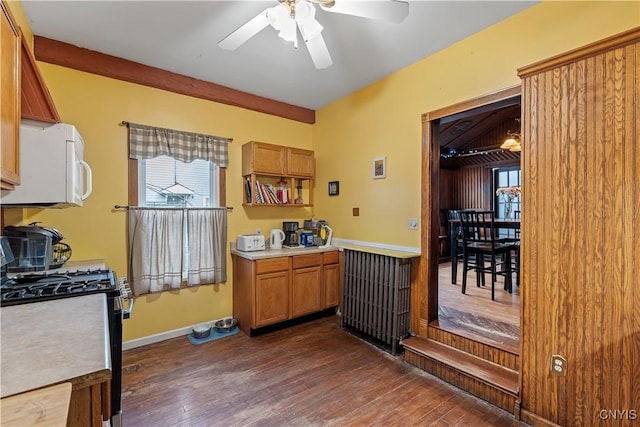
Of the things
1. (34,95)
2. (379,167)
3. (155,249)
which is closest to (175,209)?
(155,249)

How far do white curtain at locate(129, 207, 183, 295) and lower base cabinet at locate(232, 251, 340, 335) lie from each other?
67cm

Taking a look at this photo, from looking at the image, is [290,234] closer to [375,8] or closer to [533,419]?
[375,8]

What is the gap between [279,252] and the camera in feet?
10.8

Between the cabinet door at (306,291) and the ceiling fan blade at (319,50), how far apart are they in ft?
7.02

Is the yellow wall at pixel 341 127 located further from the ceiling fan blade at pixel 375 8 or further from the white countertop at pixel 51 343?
the ceiling fan blade at pixel 375 8

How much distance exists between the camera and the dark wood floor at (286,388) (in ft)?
6.28

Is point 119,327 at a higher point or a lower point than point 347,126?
lower

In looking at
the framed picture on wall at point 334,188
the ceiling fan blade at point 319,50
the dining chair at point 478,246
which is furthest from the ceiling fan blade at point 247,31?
the dining chair at point 478,246

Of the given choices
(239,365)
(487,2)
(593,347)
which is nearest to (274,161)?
(239,365)

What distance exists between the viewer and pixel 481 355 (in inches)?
91.1

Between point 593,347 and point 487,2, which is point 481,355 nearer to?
point 593,347

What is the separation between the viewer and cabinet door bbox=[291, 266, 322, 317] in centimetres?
334

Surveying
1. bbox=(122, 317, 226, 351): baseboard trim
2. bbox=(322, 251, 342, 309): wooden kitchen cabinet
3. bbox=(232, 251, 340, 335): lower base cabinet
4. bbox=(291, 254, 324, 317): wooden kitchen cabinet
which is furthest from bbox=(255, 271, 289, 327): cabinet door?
bbox=(122, 317, 226, 351): baseboard trim

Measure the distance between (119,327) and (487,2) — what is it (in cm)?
317
